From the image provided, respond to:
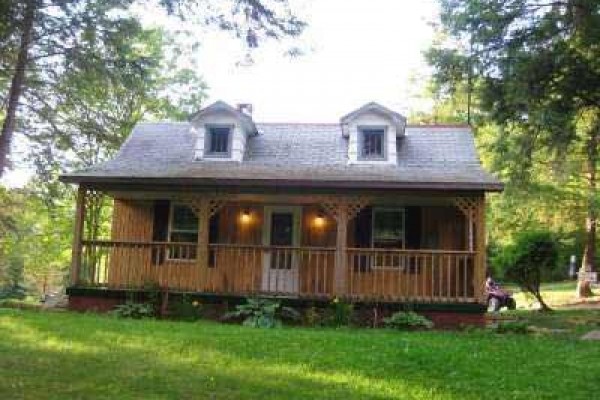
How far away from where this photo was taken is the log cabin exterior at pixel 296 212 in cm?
1430

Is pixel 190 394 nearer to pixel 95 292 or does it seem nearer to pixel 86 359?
pixel 86 359

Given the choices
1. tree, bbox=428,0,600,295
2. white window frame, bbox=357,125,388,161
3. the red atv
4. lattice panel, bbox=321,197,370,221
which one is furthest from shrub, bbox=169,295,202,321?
the red atv

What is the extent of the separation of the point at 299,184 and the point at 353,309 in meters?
2.86

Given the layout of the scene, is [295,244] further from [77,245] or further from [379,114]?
[77,245]

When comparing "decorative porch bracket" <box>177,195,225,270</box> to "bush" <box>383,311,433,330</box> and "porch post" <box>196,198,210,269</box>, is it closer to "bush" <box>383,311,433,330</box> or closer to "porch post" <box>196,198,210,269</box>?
"porch post" <box>196,198,210,269</box>

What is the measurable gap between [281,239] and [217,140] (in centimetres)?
306

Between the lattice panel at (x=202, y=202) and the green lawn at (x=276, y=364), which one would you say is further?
the lattice panel at (x=202, y=202)

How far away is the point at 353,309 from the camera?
13.9 m

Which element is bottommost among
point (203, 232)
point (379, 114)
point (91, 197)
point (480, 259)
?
point (480, 259)

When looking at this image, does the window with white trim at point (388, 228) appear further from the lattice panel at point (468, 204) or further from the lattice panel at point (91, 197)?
the lattice panel at point (91, 197)

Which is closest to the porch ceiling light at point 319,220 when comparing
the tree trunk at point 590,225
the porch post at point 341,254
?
the porch post at point 341,254

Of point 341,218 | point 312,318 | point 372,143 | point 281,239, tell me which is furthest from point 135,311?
point 372,143

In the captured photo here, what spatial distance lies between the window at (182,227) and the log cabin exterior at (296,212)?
3cm

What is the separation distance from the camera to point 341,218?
566 inches
